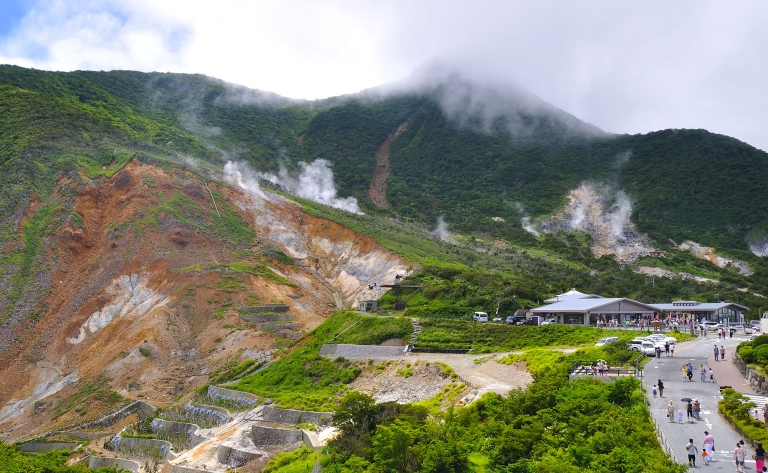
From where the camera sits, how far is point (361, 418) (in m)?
24.7

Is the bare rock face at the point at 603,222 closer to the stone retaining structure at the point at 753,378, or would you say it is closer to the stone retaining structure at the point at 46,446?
the stone retaining structure at the point at 753,378

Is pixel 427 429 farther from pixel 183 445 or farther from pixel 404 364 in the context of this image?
pixel 183 445

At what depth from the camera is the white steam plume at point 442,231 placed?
356 feet

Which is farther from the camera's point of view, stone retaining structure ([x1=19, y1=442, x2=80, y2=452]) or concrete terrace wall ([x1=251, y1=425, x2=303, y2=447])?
stone retaining structure ([x1=19, y1=442, x2=80, y2=452])

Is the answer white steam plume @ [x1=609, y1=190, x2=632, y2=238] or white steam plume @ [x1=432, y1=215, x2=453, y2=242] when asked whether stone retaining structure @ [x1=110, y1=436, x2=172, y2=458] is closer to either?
white steam plume @ [x1=432, y1=215, x2=453, y2=242]

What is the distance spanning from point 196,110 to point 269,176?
34168mm

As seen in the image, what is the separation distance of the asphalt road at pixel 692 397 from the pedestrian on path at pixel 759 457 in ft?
1.36

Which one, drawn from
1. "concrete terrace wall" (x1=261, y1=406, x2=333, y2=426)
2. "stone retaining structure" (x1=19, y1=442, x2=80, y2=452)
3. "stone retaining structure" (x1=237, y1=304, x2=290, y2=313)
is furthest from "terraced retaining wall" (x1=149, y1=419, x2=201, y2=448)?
"stone retaining structure" (x1=237, y1=304, x2=290, y2=313)

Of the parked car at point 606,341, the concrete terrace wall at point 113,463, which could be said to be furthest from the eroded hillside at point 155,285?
the parked car at point 606,341

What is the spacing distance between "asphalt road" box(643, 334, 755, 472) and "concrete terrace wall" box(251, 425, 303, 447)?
619 inches

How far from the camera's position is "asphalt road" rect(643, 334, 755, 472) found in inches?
661

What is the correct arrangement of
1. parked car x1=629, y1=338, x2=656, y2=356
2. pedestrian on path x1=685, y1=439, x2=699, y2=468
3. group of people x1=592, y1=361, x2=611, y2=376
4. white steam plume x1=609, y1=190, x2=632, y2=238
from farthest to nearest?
white steam plume x1=609, y1=190, x2=632, y2=238, parked car x1=629, y1=338, x2=656, y2=356, group of people x1=592, y1=361, x2=611, y2=376, pedestrian on path x1=685, y1=439, x2=699, y2=468

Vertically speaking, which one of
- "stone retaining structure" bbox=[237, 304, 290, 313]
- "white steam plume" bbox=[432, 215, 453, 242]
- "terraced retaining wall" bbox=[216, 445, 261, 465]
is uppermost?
"white steam plume" bbox=[432, 215, 453, 242]

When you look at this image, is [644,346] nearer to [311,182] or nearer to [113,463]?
[113,463]
